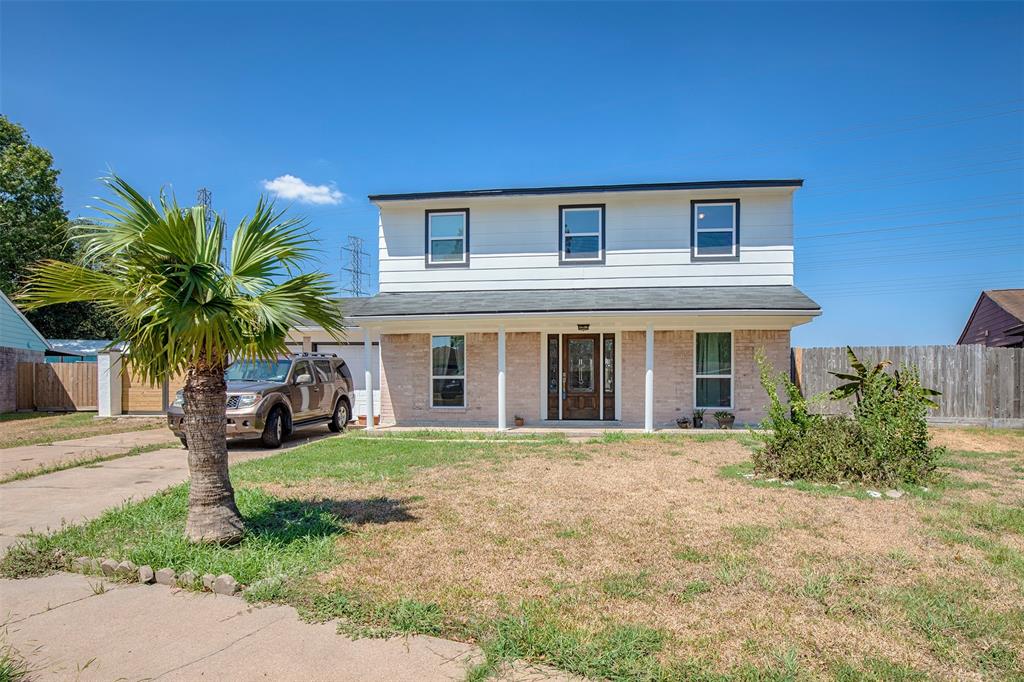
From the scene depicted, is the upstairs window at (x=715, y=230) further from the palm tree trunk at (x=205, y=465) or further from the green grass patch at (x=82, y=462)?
the green grass patch at (x=82, y=462)

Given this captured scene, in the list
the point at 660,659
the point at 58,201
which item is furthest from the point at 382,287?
the point at 58,201

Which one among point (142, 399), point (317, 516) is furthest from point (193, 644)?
point (142, 399)

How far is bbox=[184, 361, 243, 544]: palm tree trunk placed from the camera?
4.96 meters

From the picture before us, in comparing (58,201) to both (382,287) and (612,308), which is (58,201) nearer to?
(382,287)

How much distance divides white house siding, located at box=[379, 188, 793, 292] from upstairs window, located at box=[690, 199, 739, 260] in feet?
0.56

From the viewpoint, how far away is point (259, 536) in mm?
5184

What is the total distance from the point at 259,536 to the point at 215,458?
33.1 inches

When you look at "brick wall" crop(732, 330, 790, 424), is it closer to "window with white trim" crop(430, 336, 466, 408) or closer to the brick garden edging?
"window with white trim" crop(430, 336, 466, 408)

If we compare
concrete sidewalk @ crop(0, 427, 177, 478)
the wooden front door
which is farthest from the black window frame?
concrete sidewalk @ crop(0, 427, 177, 478)

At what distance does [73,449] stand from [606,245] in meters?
12.8

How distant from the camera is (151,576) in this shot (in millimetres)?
4359

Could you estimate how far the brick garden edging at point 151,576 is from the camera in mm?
4117

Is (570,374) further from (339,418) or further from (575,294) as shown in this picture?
(339,418)

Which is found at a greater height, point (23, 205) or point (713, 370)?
point (23, 205)
